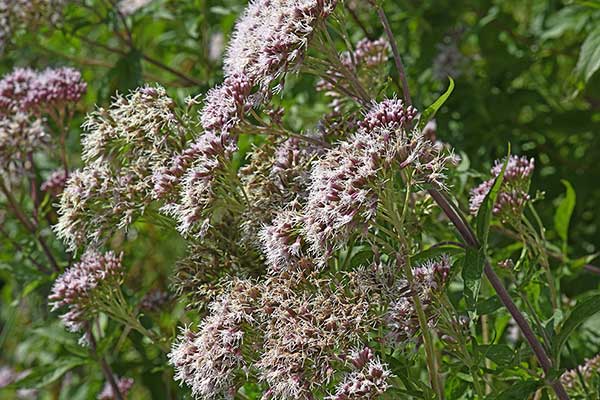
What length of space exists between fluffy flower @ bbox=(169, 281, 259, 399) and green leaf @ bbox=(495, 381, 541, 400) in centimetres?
55

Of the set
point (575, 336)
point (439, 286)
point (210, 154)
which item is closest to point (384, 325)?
point (439, 286)

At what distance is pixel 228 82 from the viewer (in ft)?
6.53

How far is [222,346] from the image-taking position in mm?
1819

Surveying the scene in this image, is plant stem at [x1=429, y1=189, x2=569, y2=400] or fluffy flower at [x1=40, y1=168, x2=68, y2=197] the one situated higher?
fluffy flower at [x1=40, y1=168, x2=68, y2=197]

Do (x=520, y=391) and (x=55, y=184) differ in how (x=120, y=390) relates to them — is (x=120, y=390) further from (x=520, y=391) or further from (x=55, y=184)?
(x=520, y=391)

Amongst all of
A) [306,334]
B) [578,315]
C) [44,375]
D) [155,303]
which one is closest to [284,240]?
[306,334]

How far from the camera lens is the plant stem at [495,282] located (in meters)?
1.90

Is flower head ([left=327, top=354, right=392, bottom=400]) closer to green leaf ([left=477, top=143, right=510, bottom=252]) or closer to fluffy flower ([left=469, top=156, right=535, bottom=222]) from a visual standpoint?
green leaf ([left=477, top=143, right=510, bottom=252])

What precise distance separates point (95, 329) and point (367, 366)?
162 centimetres

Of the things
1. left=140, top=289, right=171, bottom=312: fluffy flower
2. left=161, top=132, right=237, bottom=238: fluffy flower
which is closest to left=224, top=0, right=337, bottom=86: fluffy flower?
left=161, top=132, right=237, bottom=238: fluffy flower

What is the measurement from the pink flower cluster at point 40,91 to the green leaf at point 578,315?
1699 mm

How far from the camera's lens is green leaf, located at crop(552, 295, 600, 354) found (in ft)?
6.27

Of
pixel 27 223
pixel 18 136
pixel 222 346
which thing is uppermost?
pixel 18 136

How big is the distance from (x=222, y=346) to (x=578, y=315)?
2.45 ft
